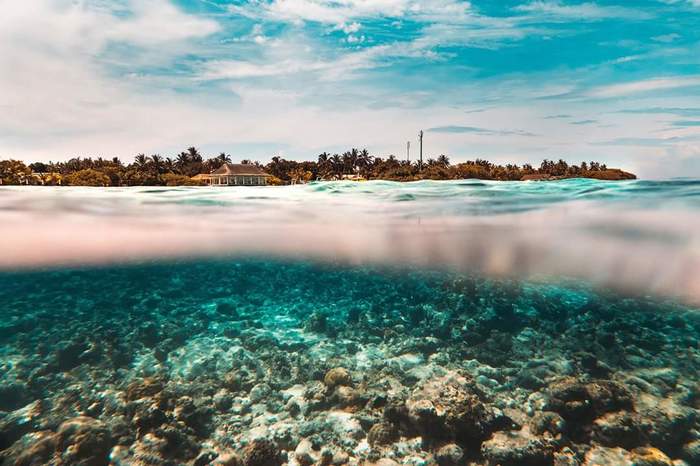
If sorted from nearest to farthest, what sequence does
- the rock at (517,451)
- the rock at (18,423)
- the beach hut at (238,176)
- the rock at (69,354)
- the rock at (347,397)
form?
the rock at (517,451), the rock at (18,423), the rock at (347,397), the rock at (69,354), the beach hut at (238,176)

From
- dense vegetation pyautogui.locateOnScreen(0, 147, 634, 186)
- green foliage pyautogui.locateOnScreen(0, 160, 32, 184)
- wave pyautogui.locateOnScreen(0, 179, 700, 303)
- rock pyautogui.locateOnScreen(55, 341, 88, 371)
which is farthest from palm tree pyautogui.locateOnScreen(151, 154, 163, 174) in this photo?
rock pyautogui.locateOnScreen(55, 341, 88, 371)

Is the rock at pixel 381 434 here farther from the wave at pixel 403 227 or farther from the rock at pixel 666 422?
the wave at pixel 403 227

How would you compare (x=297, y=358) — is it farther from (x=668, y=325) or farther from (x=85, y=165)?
(x=85, y=165)

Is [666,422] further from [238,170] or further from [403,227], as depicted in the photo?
[238,170]

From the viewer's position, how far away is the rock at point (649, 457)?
507 centimetres

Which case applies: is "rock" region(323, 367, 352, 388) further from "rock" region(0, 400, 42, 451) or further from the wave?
the wave

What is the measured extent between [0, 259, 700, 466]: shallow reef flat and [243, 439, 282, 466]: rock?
19 millimetres

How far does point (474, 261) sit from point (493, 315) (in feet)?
31.0

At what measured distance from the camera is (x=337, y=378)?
7.21 metres

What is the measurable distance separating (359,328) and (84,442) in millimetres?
6673

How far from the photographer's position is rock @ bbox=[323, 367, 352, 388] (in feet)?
23.5

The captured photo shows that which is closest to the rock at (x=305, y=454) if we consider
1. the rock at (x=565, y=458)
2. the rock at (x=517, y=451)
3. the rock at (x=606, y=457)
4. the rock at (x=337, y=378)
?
the rock at (x=337, y=378)

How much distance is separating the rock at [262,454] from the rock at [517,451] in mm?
3061

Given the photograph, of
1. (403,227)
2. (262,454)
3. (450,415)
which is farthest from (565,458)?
(403,227)
